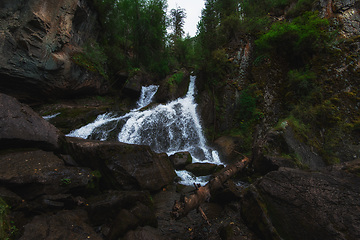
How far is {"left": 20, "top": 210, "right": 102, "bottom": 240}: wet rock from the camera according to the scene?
269cm

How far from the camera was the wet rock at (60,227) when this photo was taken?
2.69m

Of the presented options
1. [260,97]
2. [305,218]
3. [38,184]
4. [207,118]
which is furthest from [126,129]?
[305,218]

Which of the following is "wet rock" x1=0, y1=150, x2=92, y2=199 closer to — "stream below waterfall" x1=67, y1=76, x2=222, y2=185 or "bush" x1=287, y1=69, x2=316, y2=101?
"stream below waterfall" x1=67, y1=76, x2=222, y2=185

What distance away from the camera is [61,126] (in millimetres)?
10844

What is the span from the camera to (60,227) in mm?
2984

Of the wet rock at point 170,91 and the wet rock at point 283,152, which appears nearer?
the wet rock at point 283,152

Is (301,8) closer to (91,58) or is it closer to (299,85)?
(299,85)

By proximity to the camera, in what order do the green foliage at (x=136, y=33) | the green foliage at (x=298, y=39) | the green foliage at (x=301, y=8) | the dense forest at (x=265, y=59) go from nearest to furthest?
the dense forest at (x=265, y=59) → the green foliage at (x=298, y=39) → the green foliage at (x=301, y=8) → the green foliage at (x=136, y=33)

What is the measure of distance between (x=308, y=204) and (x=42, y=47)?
14641 mm

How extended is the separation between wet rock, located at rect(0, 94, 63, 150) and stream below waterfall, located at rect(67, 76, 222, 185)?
5329mm

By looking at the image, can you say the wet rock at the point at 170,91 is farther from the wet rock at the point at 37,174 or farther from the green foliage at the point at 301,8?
the wet rock at the point at 37,174

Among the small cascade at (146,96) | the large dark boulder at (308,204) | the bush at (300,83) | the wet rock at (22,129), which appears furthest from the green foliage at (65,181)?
the small cascade at (146,96)

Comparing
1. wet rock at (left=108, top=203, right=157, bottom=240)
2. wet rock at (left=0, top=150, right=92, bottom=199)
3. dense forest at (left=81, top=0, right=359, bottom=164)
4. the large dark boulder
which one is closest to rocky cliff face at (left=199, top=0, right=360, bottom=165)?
dense forest at (left=81, top=0, right=359, bottom=164)

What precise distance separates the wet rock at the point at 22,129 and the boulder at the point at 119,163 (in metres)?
0.64
